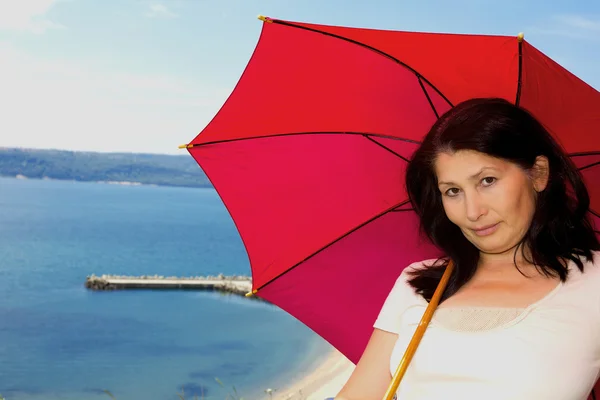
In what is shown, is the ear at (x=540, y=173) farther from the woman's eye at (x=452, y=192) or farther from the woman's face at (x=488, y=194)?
the woman's eye at (x=452, y=192)

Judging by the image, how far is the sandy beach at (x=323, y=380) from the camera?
90.9 ft

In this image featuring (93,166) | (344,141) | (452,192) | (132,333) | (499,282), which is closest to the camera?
(452,192)

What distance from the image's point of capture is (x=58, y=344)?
46.3m

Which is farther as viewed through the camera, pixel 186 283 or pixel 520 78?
pixel 186 283

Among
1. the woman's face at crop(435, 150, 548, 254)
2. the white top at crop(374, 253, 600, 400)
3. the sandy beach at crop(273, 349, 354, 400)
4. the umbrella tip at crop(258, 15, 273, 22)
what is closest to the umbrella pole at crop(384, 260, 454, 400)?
the white top at crop(374, 253, 600, 400)

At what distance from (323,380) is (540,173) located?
29.9 m

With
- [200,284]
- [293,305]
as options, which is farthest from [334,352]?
[293,305]

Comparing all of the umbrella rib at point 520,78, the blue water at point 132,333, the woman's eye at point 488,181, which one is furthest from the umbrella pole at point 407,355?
the blue water at point 132,333

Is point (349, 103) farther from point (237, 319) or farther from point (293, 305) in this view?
point (237, 319)

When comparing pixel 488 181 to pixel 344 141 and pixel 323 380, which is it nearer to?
pixel 344 141

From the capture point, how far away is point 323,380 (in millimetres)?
30641

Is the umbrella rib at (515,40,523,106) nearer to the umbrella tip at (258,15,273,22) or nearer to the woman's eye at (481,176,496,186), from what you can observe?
the woman's eye at (481,176,496,186)

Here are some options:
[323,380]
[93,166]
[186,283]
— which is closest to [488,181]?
[323,380]

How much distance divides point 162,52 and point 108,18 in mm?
13849
